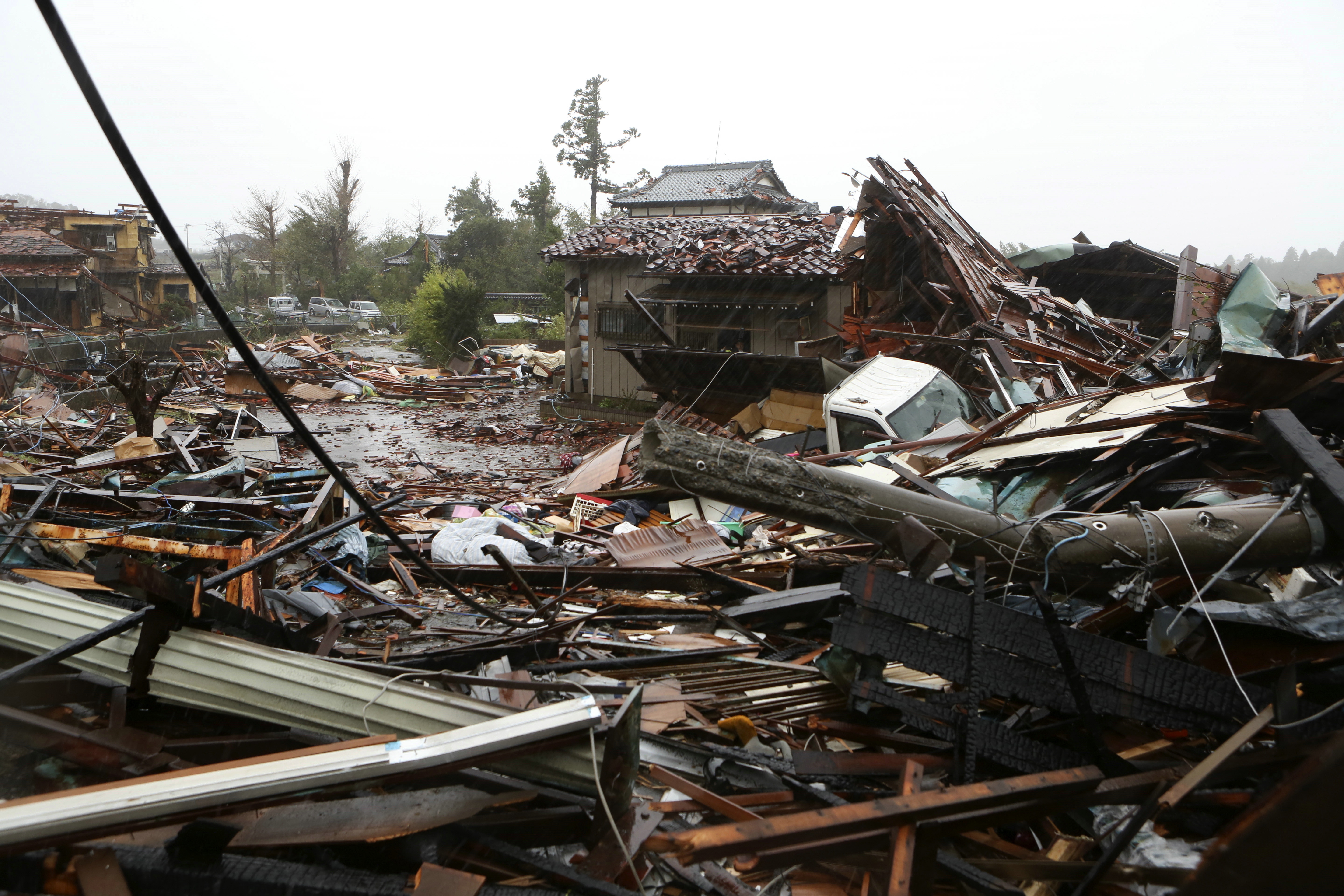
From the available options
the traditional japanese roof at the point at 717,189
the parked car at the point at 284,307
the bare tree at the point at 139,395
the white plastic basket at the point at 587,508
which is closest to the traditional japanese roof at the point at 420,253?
the parked car at the point at 284,307

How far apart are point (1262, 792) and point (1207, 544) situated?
975 millimetres

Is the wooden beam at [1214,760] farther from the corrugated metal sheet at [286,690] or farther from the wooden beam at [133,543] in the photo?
the wooden beam at [133,543]

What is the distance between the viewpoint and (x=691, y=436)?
9.33 ft

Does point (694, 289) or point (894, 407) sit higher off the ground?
point (694, 289)

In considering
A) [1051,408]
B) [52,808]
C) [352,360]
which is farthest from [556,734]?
[352,360]

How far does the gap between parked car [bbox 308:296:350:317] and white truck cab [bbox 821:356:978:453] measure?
35773 mm

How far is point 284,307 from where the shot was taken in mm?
36688

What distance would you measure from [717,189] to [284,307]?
896 inches

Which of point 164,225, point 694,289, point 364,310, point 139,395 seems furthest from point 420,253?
point 164,225

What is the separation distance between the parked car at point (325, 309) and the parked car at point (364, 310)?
328mm

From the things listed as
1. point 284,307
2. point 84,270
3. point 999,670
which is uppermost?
point 84,270

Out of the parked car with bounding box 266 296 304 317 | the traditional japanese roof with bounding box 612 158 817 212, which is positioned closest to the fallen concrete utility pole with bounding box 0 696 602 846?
the traditional japanese roof with bounding box 612 158 817 212

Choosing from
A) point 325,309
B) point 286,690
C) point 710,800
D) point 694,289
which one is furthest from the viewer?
point 325,309

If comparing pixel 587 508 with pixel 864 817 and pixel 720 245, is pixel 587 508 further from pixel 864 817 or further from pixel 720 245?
pixel 720 245
